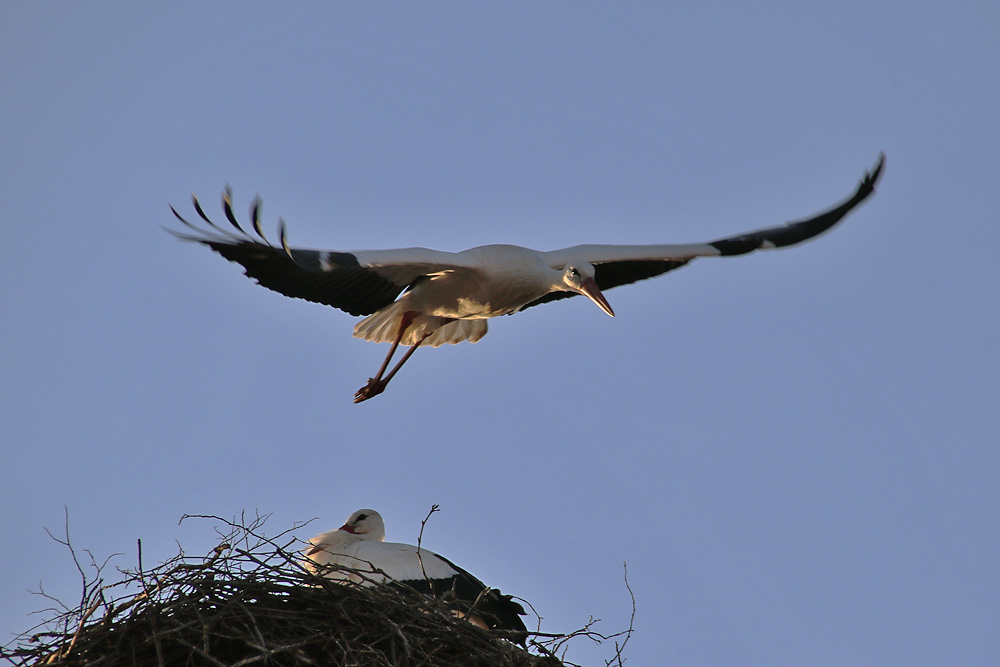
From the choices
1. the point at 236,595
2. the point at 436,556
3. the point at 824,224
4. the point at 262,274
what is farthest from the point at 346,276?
the point at 824,224

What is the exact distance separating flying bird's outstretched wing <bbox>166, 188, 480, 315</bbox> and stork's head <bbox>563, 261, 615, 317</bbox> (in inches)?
30.0

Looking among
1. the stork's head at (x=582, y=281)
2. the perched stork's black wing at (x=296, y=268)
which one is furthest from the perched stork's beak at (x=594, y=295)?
the perched stork's black wing at (x=296, y=268)

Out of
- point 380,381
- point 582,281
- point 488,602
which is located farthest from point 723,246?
point 488,602

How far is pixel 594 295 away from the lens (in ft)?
26.5

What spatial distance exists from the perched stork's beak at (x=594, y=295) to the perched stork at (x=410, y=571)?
6.10 feet

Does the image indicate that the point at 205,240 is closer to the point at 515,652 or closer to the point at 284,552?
the point at 284,552

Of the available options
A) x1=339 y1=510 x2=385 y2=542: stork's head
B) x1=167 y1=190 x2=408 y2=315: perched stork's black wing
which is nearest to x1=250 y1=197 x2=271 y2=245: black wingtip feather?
x1=167 y1=190 x2=408 y2=315: perched stork's black wing

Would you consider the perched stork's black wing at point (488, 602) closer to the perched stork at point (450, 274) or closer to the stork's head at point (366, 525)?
the stork's head at point (366, 525)

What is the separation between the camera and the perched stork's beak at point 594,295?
8.00 metres

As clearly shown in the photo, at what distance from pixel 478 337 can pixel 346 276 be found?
77.4 inches

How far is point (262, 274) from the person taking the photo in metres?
6.91

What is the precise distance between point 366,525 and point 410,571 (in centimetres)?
105

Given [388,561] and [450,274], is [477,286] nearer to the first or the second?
[450,274]

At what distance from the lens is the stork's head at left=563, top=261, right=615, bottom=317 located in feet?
26.5
